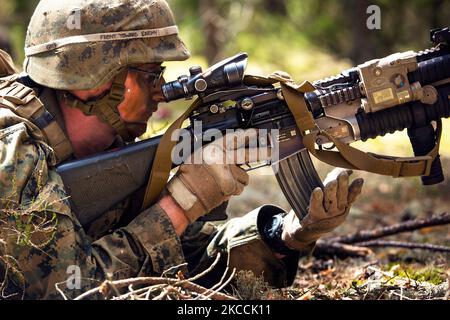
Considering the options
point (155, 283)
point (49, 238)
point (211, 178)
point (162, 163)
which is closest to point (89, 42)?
point (162, 163)

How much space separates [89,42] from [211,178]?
3.24ft

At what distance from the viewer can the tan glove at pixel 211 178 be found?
392 centimetres

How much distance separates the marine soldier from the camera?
11.7ft

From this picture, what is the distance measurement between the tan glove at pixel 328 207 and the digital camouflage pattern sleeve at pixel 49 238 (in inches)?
28.0

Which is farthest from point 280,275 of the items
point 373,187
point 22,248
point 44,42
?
point 373,187

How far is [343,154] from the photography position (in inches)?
162

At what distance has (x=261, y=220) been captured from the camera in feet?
14.8

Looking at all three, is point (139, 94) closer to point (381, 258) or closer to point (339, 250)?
point (339, 250)

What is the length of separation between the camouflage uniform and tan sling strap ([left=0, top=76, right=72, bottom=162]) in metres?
0.03

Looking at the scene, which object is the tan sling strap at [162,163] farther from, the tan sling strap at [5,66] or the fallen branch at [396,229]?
the fallen branch at [396,229]
